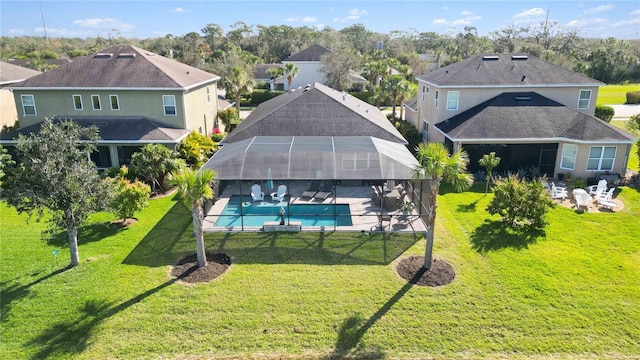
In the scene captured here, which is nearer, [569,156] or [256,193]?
[256,193]

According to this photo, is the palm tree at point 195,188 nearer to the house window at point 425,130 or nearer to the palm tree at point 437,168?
the palm tree at point 437,168

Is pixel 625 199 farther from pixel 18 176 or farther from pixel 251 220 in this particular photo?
pixel 18 176

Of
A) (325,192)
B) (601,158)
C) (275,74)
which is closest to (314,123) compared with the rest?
(325,192)

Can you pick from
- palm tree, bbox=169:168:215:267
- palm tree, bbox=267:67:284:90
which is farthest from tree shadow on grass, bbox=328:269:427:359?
palm tree, bbox=267:67:284:90

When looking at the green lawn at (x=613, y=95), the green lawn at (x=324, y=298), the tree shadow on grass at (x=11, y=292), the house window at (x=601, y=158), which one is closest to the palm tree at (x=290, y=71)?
the green lawn at (x=613, y=95)

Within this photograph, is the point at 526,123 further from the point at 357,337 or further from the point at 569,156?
the point at 357,337

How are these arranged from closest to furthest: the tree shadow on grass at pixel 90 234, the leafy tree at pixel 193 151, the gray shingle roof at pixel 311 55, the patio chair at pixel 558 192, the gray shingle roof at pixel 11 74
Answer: the tree shadow on grass at pixel 90 234, the patio chair at pixel 558 192, the leafy tree at pixel 193 151, the gray shingle roof at pixel 11 74, the gray shingle roof at pixel 311 55

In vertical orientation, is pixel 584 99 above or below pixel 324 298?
above
